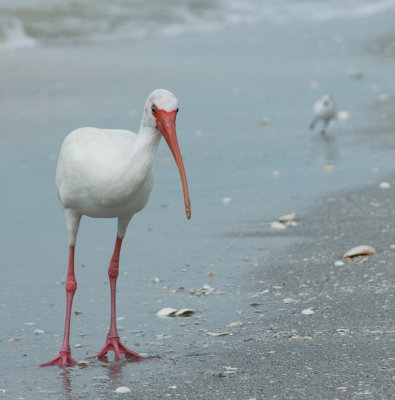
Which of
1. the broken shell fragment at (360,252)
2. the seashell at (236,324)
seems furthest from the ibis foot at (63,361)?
the broken shell fragment at (360,252)

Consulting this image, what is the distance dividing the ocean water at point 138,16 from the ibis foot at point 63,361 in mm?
13375

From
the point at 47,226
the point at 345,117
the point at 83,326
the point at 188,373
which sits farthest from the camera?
the point at 345,117

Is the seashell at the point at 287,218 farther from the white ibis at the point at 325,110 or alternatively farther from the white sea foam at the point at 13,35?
the white sea foam at the point at 13,35

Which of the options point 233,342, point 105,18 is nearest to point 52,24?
point 105,18

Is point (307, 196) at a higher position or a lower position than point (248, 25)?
lower

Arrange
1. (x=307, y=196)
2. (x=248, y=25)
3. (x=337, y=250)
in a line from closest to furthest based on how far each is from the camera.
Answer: (x=337, y=250)
(x=307, y=196)
(x=248, y=25)

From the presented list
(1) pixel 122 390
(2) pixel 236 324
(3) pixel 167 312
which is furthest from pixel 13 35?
(1) pixel 122 390

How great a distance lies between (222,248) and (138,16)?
1618 centimetres

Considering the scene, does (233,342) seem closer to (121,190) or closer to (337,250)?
(121,190)

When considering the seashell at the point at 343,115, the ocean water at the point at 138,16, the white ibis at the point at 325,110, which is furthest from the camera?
the ocean water at the point at 138,16

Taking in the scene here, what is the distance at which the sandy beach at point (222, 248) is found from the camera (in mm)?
4094

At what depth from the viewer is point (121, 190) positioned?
4.28 m

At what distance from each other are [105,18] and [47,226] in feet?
48.4

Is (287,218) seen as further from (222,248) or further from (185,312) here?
(185,312)
